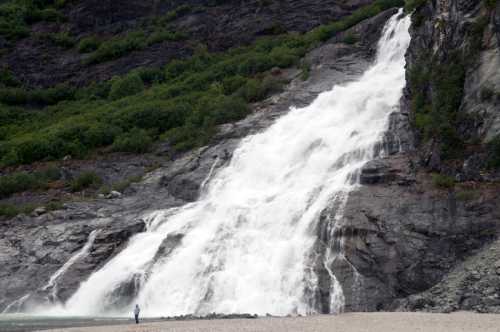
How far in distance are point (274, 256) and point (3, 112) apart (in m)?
51.8

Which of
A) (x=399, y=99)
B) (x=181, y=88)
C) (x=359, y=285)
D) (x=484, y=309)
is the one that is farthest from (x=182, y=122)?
(x=484, y=309)

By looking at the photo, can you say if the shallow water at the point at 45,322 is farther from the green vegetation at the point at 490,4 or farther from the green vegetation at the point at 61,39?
the green vegetation at the point at 61,39

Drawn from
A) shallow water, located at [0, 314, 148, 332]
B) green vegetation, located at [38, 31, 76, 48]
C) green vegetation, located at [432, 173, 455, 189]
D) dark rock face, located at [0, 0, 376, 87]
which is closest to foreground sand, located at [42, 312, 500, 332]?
shallow water, located at [0, 314, 148, 332]

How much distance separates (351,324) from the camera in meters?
20.8

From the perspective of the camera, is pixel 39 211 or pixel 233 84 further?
pixel 233 84

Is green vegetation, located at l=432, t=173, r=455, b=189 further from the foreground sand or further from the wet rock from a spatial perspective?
the wet rock

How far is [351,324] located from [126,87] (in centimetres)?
5558

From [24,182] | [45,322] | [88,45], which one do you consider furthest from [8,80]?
[45,322]

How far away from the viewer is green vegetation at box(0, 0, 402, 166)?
5512cm

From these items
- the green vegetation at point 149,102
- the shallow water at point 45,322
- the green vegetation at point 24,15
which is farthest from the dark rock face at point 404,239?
the green vegetation at point 24,15

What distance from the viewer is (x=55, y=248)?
121 feet

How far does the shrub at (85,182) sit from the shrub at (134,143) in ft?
20.3

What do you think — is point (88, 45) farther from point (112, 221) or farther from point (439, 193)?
point (439, 193)

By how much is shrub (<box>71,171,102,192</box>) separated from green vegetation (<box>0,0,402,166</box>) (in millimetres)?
6395
